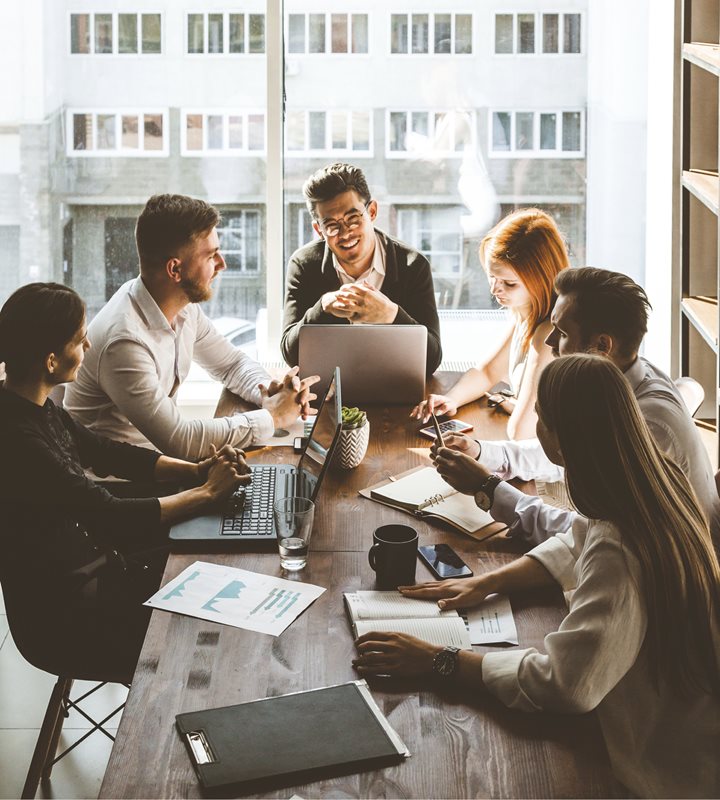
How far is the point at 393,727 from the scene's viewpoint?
142cm

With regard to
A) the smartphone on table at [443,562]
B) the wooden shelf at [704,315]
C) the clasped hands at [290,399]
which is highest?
the wooden shelf at [704,315]

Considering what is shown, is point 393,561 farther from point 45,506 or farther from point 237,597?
point 45,506

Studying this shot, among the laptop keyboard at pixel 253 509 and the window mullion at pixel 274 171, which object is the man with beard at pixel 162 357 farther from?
the window mullion at pixel 274 171

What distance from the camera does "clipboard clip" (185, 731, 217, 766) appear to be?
1.34 metres

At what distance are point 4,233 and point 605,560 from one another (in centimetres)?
343

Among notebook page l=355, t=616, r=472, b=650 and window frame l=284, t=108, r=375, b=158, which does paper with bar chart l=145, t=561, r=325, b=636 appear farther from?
window frame l=284, t=108, r=375, b=158

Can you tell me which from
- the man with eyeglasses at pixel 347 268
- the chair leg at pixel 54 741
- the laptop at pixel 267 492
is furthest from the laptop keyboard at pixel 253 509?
the man with eyeglasses at pixel 347 268

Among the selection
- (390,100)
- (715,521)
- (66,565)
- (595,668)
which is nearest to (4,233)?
(390,100)

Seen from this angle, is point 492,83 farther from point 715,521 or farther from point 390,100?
point 715,521

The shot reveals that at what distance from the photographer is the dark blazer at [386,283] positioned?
3.44 metres

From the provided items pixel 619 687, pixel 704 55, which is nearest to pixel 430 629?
pixel 619 687

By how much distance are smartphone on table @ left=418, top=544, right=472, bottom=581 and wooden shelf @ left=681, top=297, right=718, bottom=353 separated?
1.23 meters

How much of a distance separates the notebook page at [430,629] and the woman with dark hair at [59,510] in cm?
64

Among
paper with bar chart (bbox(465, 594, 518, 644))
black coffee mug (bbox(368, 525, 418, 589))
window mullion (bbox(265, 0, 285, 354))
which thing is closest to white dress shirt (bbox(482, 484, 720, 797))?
paper with bar chart (bbox(465, 594, 518, 644))
